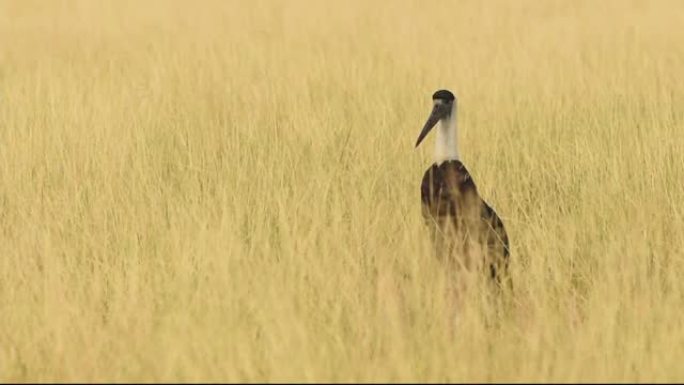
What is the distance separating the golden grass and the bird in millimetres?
120

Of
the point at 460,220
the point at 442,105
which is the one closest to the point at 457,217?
the point at 460,220

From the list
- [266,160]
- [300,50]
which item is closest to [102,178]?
[266,160]

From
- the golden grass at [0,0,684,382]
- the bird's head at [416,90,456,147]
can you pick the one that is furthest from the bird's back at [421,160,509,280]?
the bird's head at [416,90,456,147]

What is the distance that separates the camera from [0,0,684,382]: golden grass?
402cm

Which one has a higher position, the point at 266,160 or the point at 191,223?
the point at 266,160

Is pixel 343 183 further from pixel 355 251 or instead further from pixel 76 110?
pixel 76 110

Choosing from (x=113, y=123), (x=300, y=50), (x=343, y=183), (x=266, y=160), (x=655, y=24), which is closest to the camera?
(x=343, y=183)

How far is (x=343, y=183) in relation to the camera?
19.9 ft

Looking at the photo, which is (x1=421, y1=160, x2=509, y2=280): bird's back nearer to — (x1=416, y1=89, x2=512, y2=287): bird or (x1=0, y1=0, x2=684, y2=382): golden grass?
(x1=416, y1=89, x2=512, y2=287): bird

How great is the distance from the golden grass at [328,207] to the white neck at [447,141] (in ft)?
1.12

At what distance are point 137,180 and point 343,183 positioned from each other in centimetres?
104

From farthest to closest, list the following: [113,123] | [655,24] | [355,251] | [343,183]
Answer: [655,24] → [113,123] → [343,183] → [355,251]

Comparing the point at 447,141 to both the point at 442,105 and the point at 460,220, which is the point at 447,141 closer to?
the point at 442,105

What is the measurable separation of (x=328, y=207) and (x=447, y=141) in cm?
77
